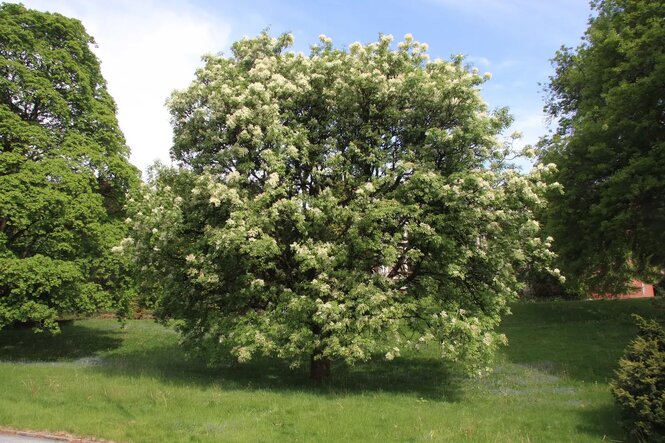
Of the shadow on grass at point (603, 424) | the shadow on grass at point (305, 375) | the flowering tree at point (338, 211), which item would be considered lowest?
the shadow on grass at point (603, 424)

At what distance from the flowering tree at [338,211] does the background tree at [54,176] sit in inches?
223

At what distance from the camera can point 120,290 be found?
952 inches

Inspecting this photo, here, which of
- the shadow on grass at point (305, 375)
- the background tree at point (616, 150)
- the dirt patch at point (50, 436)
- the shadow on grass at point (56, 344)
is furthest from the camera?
the shadow on grass at point (56, 344)

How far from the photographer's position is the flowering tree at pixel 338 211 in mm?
15297

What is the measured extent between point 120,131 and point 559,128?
2343cm

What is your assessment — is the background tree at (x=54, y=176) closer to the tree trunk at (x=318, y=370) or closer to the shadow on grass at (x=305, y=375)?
the shadow on grass at (x=305, y=375)

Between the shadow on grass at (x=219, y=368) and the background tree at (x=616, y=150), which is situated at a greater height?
the background tree at (x=616, y=150)

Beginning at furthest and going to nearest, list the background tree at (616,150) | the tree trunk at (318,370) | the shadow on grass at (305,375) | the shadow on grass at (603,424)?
the background tree at (616,150) < the tree trunk at (318,370) < the shadow on grass at (305,375) < the shadow on grass at (603,424)

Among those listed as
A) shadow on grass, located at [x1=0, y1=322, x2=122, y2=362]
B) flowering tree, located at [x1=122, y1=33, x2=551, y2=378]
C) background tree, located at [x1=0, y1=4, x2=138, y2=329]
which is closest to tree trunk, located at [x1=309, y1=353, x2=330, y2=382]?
flowering tree, located at [x1=122, y1=33, x2=551, y2=378]

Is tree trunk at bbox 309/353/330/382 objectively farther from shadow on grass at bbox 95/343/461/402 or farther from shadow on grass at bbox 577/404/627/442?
shadow on grass at bbox 577/404/627/442

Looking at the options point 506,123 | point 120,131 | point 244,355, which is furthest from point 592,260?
point 120,131

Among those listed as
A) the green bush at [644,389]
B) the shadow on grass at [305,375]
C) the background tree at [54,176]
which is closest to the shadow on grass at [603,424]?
the green bush at [644,389]

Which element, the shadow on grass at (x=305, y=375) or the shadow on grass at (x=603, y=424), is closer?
the shadow on grass at (x=603, y=424)

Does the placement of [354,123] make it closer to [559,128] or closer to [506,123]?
[506,123]
